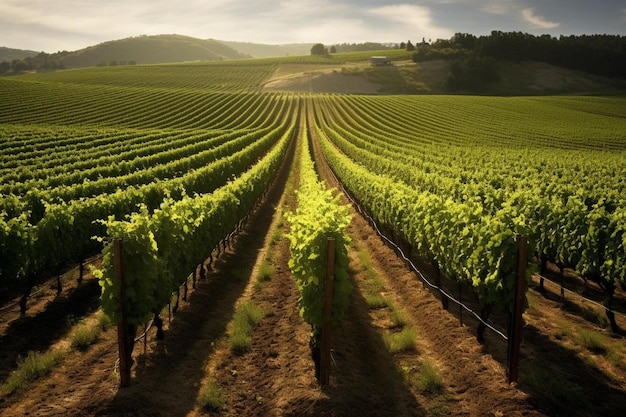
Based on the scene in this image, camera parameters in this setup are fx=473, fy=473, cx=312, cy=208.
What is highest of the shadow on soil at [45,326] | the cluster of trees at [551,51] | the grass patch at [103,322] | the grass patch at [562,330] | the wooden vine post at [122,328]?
the cluster of trees at [551,51]

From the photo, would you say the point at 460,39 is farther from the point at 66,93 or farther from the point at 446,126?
the point at 66,93

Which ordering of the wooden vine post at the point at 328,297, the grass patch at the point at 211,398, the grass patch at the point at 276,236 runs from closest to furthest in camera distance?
1. the grass patch at the point at 211,398
2. the wooden vine post at the point at 328,297
3. the grass patch at the point at 276,236

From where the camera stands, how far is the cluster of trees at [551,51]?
146250mm

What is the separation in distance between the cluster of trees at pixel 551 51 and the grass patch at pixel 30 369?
15137 centimetres

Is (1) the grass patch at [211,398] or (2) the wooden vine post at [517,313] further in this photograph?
(2) the wooden vine post at [517,313]

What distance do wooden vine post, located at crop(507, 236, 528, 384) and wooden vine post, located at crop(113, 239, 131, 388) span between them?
7.13m

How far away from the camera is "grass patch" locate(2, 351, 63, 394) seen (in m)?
8.78

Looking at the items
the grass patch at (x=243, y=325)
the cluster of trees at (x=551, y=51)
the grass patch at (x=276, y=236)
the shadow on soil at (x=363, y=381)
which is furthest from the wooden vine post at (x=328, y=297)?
the cluster of trees at (x=551, y=51)

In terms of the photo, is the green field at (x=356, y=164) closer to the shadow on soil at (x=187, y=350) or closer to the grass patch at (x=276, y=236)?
the shadow on soil at (x=187, y=350)

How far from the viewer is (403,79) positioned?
439 feet

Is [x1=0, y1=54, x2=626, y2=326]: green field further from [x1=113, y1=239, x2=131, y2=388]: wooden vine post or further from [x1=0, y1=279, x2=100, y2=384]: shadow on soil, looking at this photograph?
[x1=113, y1=239, x2=131, y2=388]: wooden vine post

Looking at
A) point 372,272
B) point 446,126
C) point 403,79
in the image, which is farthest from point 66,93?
point 372,272

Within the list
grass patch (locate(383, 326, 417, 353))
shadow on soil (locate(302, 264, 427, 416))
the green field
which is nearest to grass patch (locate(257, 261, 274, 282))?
the green field

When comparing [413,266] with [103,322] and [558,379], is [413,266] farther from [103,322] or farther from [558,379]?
[103,322]
